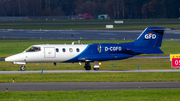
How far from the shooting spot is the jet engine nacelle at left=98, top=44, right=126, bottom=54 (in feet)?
108

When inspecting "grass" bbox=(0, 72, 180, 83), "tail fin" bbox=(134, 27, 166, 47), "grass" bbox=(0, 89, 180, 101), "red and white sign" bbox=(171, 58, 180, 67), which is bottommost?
"grass" bbox=(0, 89, 180, 101)

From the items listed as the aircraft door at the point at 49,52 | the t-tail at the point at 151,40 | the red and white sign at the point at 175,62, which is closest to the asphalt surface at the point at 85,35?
the t-tail at the point at 151,40

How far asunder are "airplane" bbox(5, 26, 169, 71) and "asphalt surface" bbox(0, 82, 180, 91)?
25.9 feet

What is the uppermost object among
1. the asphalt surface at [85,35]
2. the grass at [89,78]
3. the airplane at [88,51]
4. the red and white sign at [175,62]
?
the asphalt surface at [85,35]

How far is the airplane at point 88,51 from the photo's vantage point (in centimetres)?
3216

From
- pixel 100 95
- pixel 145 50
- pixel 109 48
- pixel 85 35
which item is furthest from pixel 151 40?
pixel 85 35

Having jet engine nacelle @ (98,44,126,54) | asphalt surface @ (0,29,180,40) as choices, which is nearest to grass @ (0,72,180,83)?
jet engine nacelle @ (98,44,126,54)

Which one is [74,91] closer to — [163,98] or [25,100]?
[25,100]

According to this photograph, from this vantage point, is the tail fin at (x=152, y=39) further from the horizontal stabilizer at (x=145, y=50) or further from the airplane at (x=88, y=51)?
the horizontal stabilizer at (x=145, y=50)

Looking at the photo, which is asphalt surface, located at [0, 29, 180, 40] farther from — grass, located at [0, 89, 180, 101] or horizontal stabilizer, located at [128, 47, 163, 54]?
grass, located at [0, 89, 180, 101]

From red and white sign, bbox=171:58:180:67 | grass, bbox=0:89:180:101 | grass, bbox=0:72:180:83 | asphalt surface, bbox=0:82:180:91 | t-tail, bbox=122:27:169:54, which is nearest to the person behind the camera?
grass, bbox=0:89:180:101

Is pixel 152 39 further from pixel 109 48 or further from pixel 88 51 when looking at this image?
pixel 88 51

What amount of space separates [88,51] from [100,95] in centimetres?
1375

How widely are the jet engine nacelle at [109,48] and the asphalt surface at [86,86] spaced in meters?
8.52
